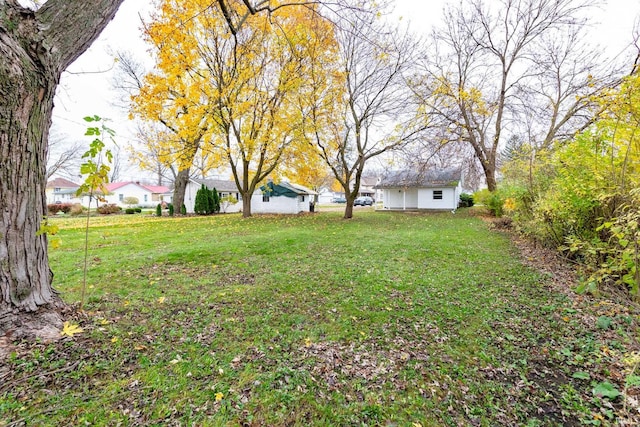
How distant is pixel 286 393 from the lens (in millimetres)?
2166

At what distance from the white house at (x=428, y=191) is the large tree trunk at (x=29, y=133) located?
2111 centimetres

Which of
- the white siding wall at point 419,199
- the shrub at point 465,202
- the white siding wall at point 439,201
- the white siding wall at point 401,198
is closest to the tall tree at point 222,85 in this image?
the white siding wall at point 401,198

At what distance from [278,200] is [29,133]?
19.4m

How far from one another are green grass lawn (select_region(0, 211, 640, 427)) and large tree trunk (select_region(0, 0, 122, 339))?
420 millimetres

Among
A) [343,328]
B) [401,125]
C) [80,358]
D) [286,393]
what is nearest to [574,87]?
[401,125]

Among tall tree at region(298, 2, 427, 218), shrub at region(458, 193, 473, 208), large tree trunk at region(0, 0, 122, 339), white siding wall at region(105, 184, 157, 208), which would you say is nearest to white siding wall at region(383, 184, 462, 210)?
shrub at region(458, 193, 473, 208)

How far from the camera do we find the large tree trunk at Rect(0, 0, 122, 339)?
2.16 m

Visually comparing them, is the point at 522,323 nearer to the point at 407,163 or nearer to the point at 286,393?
the point at 286,393

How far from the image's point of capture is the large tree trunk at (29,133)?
7.09ft

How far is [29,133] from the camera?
232 centimetres

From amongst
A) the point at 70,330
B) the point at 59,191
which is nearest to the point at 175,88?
the point at 70,330

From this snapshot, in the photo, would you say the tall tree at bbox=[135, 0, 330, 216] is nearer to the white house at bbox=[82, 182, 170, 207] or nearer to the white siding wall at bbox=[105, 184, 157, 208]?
the white house at bbox=[82, 182, 170, 207]

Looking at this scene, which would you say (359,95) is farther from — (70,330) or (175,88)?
(70,330)

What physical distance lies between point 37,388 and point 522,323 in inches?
185
